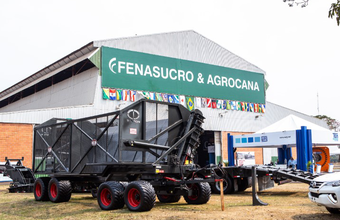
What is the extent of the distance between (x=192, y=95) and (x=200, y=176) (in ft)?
73.0

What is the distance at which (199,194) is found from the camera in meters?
11.8

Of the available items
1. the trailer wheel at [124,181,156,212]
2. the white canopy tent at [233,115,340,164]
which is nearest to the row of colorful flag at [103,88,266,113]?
the white canopy tent at [233,115,340,164]

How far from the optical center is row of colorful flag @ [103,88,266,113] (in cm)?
2836

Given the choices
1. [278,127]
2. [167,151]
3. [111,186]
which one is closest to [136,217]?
[111,186]

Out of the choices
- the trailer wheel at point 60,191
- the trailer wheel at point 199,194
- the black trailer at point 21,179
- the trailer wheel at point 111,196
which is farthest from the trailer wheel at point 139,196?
the black trailer at point 21,179

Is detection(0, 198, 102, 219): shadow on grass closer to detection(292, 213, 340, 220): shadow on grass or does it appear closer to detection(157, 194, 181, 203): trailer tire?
detection(157, 194, 181, 203): trailer tire

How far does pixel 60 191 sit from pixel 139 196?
157 inches

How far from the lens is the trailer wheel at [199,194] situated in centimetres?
1170

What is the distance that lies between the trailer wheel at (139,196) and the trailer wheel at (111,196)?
0.33 meters

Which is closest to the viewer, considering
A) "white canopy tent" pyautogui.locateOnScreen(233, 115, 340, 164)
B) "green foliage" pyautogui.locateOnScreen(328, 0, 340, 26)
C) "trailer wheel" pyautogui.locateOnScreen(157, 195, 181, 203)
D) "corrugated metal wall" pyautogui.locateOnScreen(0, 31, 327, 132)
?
"green foliage" pyautogui.locateOnScreen(328, 0, 340, 26)

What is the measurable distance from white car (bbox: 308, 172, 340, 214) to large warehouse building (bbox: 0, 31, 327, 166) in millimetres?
19433

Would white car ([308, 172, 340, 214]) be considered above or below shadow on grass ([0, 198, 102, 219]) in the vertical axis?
above

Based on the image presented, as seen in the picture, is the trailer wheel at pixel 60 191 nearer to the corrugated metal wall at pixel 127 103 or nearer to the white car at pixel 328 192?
the white car at pixel 328 192

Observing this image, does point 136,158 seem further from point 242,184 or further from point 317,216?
point 242,184
